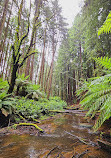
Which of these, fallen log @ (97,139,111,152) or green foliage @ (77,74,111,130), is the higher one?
green foliage @ (77,74,111,130)

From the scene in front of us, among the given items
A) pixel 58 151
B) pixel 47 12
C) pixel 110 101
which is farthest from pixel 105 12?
pixel 47 12

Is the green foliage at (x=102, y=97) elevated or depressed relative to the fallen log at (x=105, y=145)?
elevated

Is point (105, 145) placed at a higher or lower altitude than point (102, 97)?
lower

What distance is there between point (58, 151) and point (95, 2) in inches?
224

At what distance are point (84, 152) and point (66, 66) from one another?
15.7 metres

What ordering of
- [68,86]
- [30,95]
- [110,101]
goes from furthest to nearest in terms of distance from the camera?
[68,86], [30,95], [110,101]

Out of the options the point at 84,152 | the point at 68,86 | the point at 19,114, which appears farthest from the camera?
the point at 68,86

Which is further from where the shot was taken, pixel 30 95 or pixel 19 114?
pixel 30 95

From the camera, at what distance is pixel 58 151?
1415mm

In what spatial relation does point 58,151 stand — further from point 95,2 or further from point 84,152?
point 95,2

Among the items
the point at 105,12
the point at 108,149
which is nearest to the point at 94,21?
the point at 105,12

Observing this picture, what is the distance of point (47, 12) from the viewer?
35.8 ft

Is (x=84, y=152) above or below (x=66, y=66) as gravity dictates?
below

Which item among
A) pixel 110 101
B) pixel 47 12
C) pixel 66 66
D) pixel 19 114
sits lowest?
pixel 19 114
